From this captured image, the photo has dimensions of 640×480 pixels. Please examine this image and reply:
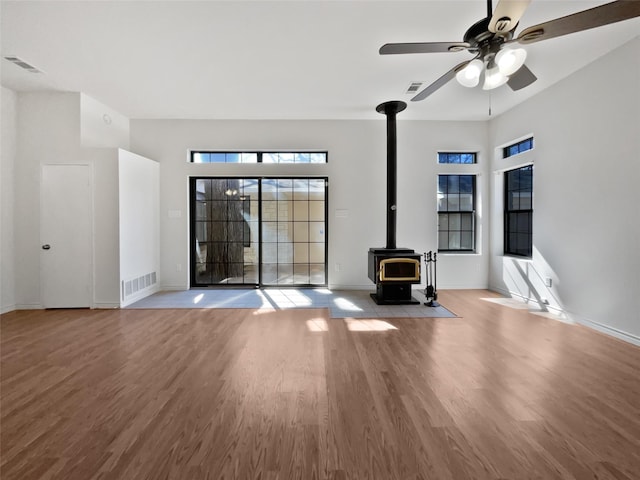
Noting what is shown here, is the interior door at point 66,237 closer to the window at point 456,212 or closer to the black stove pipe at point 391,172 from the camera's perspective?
the black stove pipe at point 391,172

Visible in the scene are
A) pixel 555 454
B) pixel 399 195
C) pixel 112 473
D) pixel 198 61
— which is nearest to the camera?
pixel 112 473

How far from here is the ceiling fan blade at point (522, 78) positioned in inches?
102

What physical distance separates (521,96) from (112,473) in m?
6.14

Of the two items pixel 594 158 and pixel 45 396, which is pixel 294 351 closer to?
pixel 45 396

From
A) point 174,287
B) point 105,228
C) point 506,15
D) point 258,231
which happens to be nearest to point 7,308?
point 105,228

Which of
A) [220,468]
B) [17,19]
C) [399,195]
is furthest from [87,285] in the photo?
[399,195]

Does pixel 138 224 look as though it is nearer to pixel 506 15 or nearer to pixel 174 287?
pixel 174 287

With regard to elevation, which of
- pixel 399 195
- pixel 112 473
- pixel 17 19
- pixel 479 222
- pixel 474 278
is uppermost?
pixel 17 19

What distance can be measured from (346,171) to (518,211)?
3.06m

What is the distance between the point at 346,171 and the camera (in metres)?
5.56

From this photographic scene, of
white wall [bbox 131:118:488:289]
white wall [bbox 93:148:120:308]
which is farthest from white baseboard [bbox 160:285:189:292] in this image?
white wall [bbox 93:148:120:308]

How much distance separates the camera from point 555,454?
5.23 ft

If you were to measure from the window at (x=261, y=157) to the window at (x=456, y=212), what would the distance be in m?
2.43

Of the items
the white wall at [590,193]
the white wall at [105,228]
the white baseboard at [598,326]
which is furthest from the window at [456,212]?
the white wall at [105,228]
